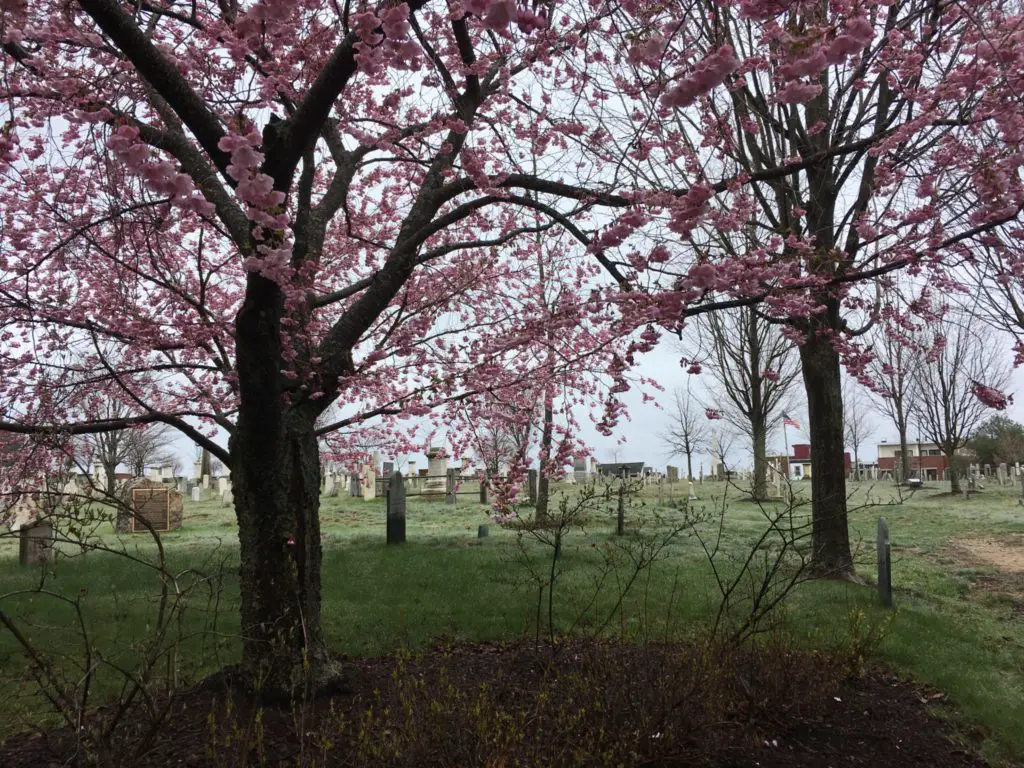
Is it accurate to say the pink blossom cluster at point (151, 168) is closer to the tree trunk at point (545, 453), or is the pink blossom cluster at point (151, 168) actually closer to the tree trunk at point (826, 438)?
the tree trunk at point (826, 438)

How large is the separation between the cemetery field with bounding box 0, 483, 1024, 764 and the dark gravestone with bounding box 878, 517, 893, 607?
16 centimetres

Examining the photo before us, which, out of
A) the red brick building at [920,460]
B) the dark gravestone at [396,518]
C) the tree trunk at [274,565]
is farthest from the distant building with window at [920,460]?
the tree trunk at [274,565]

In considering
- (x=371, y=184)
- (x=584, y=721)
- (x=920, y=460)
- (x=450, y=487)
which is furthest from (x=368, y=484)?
(x=920, y=460)

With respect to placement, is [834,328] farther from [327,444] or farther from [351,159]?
[327,444]

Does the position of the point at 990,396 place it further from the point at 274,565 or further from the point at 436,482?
the point at 436,482

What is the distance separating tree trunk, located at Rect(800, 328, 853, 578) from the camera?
29.9 feet

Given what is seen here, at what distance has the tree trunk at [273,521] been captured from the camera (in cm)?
424

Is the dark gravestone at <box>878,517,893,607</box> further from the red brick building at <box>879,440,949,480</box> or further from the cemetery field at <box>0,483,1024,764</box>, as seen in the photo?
the red brick building at <box>879,440,949,480</box>

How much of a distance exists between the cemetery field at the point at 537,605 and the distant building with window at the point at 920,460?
3287cm

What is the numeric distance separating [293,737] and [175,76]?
393 centimetres

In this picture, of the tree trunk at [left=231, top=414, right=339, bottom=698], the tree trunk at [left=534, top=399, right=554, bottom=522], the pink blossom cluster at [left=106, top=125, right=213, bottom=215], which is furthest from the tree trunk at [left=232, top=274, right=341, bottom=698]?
the tree trunk at [left=534, top=399, right=554, bottom=522]

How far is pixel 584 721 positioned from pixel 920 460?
4754 centimetres

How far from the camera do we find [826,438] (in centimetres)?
952

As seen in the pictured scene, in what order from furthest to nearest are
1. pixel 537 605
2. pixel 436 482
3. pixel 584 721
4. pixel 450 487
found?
pixel 436 482, pixel 450 487, pixel 537 605, pixel 584 721
